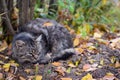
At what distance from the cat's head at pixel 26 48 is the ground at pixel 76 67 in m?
0.08

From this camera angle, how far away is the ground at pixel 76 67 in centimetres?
354

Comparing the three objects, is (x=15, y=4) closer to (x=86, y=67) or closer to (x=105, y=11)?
(x=86, y=67)

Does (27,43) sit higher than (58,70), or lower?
higher

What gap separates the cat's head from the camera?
12.2ft

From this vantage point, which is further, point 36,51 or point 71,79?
point 36,51

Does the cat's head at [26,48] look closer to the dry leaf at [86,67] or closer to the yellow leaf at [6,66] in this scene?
the yellow leaf at [6,66]

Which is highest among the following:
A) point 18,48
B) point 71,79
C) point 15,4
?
point 15,4

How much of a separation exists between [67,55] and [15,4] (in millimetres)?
1052

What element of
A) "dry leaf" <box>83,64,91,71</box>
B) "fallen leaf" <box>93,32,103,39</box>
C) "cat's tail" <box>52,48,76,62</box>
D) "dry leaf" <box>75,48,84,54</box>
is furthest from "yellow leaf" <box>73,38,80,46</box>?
"dry leaf" <box>83,64,91,71</box>

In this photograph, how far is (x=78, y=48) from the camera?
431 cm

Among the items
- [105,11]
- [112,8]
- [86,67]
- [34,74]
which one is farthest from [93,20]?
[34,74]

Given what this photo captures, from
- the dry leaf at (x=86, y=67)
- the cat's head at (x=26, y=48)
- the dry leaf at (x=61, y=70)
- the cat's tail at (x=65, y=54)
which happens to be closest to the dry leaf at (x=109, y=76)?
the dry leaf at (x=86, y=67)

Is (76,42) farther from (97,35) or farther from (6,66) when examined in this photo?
(6,66)

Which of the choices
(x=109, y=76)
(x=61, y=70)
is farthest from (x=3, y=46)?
(x=109, y=76)
